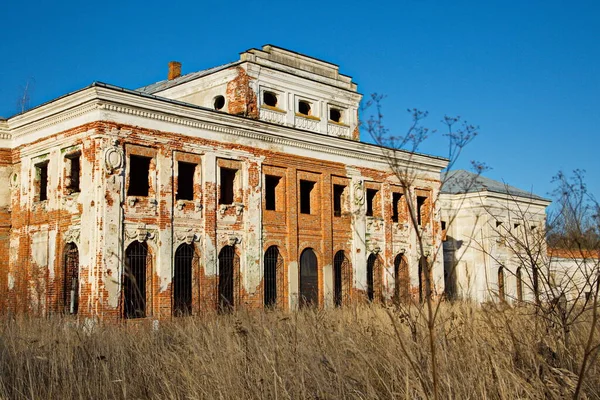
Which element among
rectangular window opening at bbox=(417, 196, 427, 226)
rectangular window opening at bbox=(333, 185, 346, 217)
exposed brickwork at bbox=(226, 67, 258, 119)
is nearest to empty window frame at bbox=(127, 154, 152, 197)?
Result: exposed brickwork at bbox=(226, 67, 258, 119)

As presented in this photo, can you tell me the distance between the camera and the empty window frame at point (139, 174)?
1845cm

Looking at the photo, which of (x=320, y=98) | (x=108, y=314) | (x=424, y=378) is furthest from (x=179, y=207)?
(x=424, y=378)

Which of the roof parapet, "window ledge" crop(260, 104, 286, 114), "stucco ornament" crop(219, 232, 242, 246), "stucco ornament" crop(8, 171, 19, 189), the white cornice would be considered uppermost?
the roof parapet

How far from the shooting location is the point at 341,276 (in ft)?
76.8

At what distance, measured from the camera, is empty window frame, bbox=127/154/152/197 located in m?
18.5

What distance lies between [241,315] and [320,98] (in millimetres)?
15525

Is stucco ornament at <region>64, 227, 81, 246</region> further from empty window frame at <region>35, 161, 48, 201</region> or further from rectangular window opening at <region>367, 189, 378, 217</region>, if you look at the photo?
rectangular window opening at <region>367, 189, 378, 217</region>

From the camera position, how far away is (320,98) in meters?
24.3

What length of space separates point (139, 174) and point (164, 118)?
2.76 meters

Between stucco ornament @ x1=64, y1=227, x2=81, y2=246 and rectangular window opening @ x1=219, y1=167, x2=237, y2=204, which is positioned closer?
stucco ornament @ x1=64, y1=227, x2=81, y2=246

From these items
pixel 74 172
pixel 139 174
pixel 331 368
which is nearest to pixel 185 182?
pixel 139 174

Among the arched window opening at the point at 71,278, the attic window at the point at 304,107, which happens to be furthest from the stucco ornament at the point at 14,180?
the attic window at the point at 304,107

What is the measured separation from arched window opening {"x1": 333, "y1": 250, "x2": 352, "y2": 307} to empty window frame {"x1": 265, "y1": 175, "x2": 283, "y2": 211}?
125 inches

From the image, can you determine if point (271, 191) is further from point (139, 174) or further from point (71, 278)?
point (71, 278)
